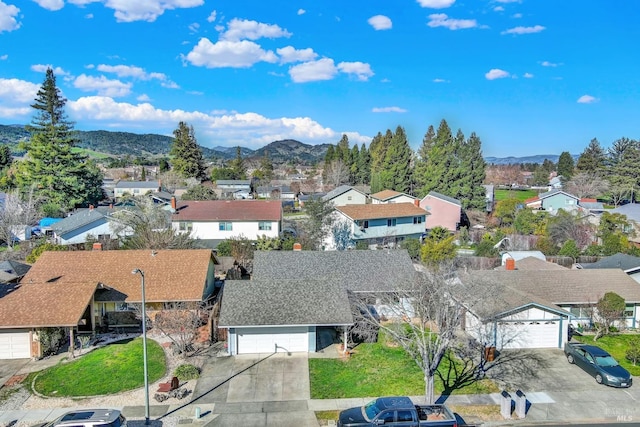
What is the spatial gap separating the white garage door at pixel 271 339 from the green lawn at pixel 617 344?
18181 mm

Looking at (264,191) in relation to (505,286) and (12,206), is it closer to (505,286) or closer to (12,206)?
(12,206)

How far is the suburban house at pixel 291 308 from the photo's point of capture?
25.9 m

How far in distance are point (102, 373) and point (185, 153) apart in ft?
269

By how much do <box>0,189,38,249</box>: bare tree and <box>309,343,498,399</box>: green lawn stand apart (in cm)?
4430

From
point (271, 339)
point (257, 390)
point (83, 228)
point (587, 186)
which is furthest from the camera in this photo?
point (587, 186)

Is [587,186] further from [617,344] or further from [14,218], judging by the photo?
[14,218]

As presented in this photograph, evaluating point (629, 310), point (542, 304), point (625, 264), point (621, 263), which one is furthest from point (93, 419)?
point (621, 263)

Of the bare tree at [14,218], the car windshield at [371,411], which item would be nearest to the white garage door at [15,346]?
the car windshield at [371,411]

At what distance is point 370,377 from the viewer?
23.6 metres

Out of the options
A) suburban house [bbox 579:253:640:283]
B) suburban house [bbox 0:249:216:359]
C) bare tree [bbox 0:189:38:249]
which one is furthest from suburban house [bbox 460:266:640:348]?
bare tree [bbox 0:189:38:249]

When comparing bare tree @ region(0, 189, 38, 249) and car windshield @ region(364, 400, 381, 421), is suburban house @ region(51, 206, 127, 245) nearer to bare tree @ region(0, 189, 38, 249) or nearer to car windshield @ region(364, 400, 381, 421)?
bare tree @ region(0, 189, 38, 249)

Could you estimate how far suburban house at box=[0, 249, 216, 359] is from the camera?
83.4ft

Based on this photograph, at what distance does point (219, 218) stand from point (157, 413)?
110ft

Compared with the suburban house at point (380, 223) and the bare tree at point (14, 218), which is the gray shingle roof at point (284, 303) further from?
the bare tree at point (14, 218)
